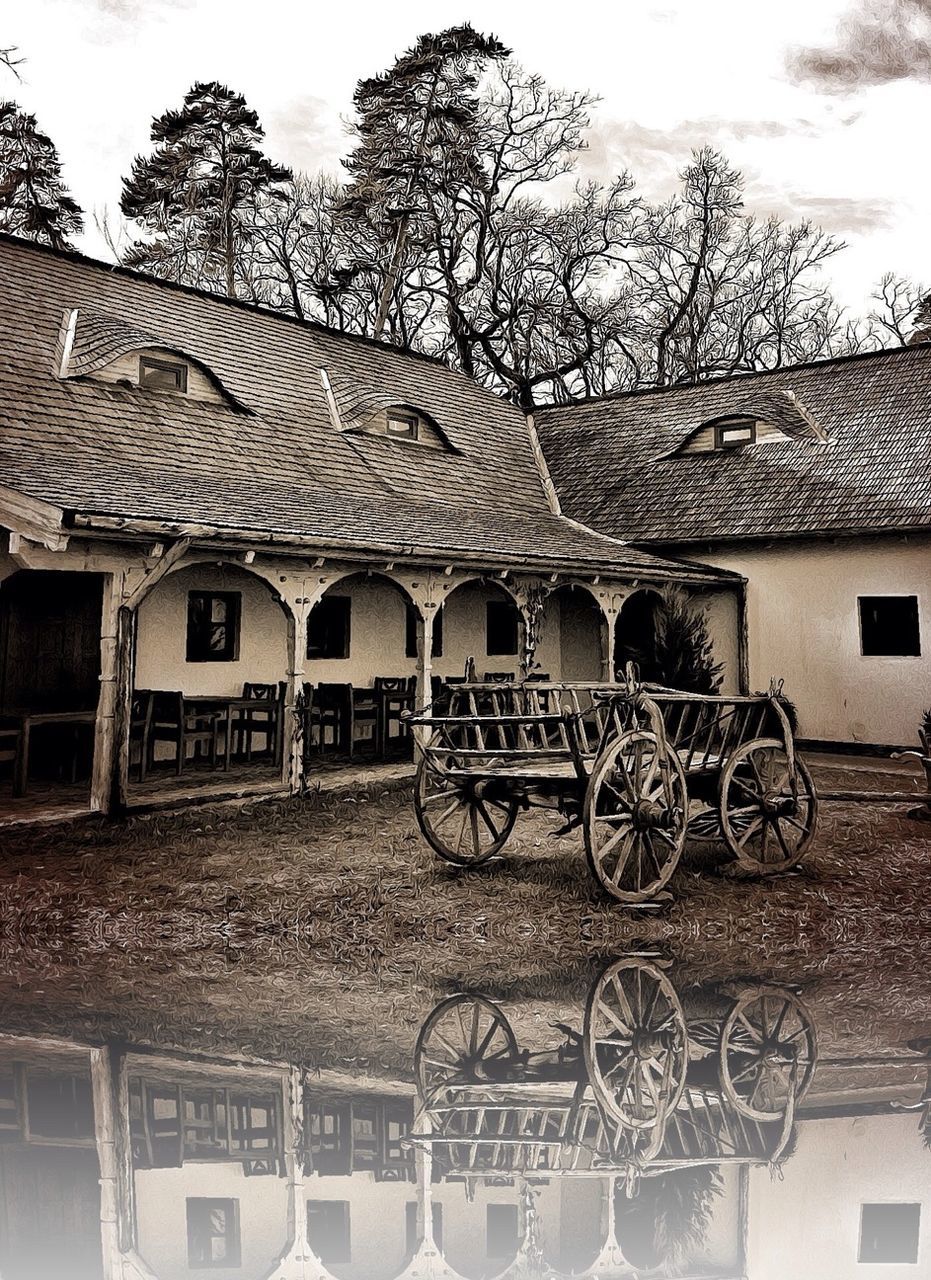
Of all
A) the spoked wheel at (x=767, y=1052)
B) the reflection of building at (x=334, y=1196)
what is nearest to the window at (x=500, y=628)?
the spoked wheel at (x=767, y=1052)

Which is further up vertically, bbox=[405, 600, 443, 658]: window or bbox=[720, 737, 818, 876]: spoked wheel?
bbox=[405, 600, 443, 658]: window

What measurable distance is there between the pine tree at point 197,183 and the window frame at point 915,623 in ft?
74.8

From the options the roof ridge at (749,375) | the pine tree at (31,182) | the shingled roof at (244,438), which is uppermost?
the pine tree at (31,182)

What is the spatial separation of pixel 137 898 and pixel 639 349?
3295 centimetres

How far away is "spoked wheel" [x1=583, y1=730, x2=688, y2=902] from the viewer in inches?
309

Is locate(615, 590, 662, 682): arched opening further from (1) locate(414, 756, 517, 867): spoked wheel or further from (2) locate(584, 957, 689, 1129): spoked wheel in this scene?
(2) locate(584, 957, 689, 1129): spoked wheel

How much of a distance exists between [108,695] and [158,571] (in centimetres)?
132

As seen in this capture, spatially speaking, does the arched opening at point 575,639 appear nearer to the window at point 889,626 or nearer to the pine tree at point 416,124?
the window at point 889,626

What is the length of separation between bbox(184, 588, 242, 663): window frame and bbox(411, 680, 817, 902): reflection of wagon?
600 centimetres

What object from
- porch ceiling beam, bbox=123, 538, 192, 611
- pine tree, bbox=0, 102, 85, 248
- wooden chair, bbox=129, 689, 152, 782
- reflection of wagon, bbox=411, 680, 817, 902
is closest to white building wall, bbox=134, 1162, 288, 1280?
reflection of wagon, bbox=411, 680, 817, 902

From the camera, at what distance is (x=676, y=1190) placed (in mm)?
4008

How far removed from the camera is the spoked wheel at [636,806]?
7844 mm

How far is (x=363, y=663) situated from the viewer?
17.2m

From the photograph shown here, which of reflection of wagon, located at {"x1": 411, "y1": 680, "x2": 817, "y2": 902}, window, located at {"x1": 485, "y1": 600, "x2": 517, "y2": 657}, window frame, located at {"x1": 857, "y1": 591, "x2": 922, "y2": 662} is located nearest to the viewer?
reflection of wagon, located at {"x1": 411, "y1": 680, "x2": 817, "y2": 902}
